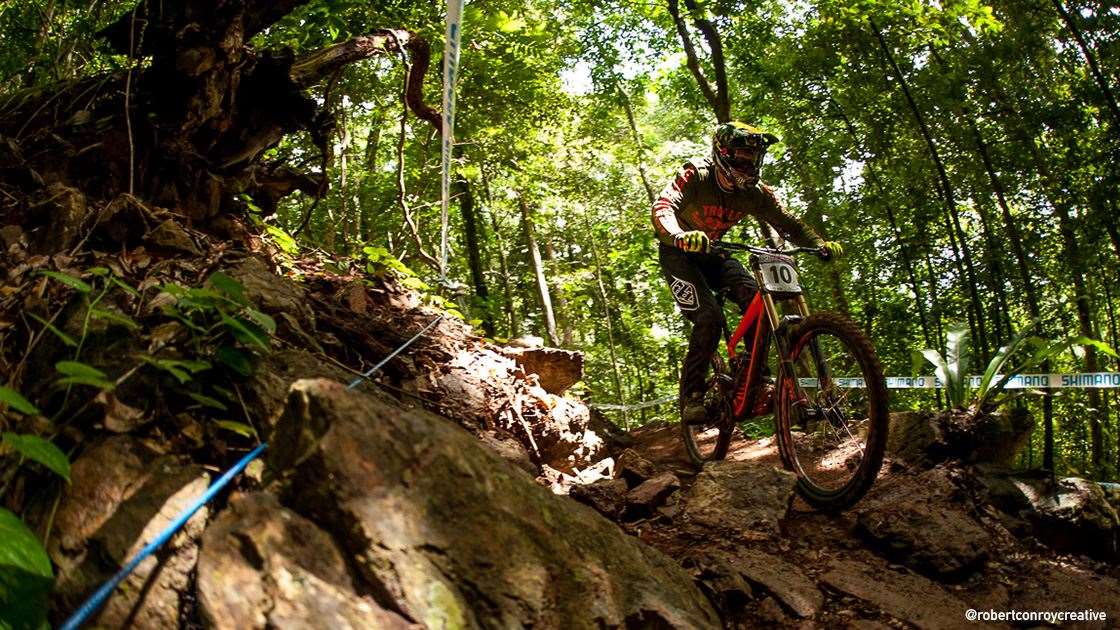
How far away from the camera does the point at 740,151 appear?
165 inches

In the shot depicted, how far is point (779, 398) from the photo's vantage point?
11.9 ft

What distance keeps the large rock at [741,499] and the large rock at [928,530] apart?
0.38m

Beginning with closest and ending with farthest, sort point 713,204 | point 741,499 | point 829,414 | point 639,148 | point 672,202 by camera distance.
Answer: point 741,499 → point 829,414 → point 672,202 → point 713,204 → point 639,148

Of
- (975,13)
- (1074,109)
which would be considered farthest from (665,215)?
(1074,109)

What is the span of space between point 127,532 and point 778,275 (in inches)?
122

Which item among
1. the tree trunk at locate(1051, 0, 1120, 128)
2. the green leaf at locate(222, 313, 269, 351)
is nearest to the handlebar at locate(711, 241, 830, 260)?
the green leaf at locate(222, 313, 269, 351)

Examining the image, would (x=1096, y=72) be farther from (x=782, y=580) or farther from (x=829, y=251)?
(x=782, y=580)

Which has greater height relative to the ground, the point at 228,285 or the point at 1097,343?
the point at 228,285

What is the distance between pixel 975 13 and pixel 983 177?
2586 mm

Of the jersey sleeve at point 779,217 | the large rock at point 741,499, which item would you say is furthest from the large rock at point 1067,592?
the jersey sleeve at point 779,217

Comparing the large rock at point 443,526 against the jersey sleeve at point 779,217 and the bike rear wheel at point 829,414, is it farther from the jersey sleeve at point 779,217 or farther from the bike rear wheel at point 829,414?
the jersey sleeve at point 779,217

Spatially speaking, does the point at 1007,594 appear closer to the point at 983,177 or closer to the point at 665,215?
the point at 665,215

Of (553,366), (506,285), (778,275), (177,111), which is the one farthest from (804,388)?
(506,285)

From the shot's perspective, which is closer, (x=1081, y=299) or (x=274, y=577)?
(x=274, y=577)
